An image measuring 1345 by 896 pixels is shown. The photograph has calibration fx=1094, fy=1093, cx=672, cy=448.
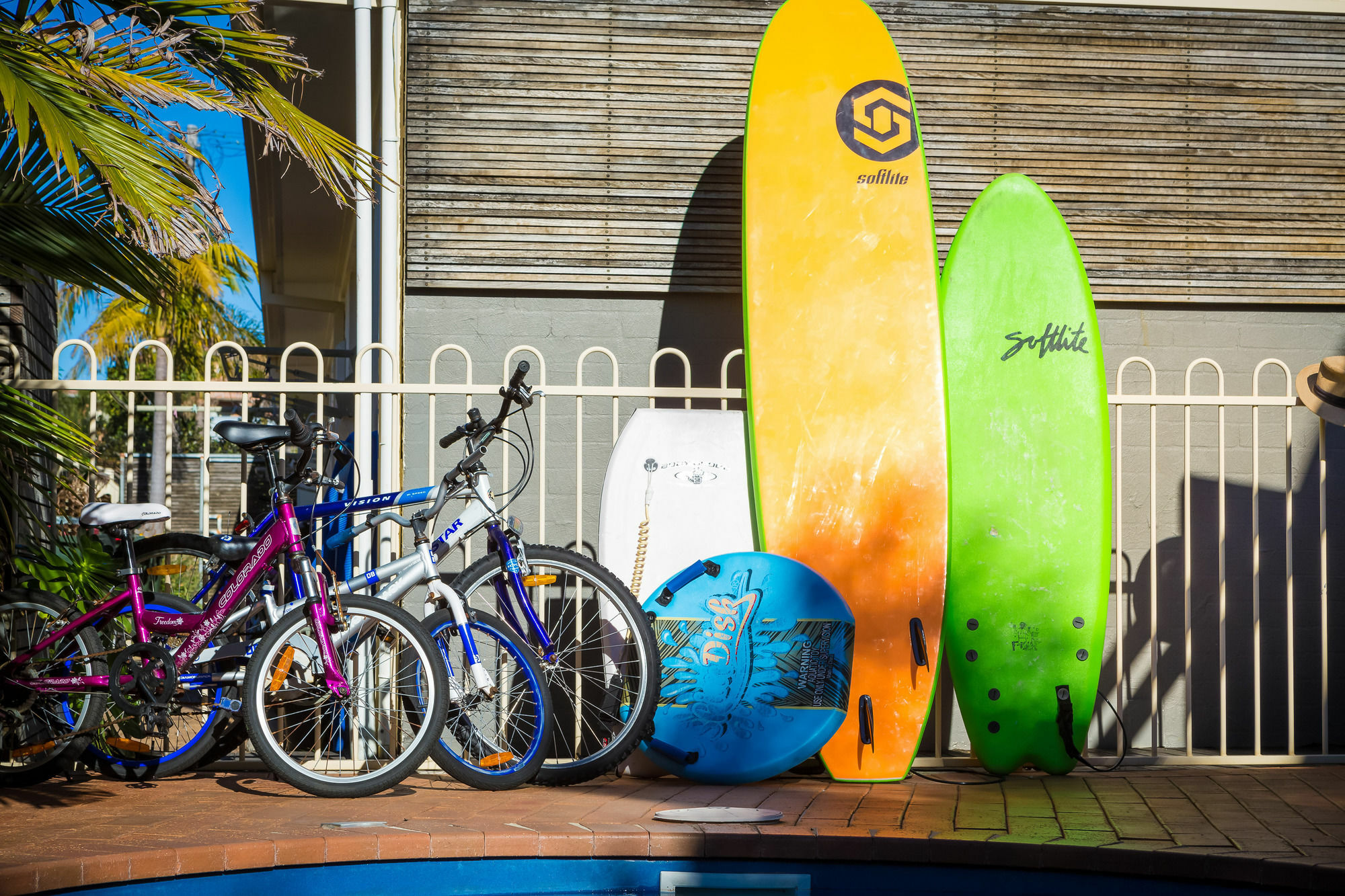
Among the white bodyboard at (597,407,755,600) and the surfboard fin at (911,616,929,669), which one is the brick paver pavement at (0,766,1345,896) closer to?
the surfboard fin at (911,616,929,669)

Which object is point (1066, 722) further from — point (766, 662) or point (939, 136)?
point (939, 136)

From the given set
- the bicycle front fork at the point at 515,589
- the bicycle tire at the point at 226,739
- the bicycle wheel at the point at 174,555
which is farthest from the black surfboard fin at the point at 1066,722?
the bicycle wheel at the point at 174,555

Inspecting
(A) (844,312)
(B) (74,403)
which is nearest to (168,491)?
(A) (844,312)

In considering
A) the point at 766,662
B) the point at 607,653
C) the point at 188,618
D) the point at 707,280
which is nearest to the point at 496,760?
the point at 607,653

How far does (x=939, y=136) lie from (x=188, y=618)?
12.6 feet

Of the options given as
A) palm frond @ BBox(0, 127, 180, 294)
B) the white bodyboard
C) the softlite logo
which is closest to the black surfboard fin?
the white bodyboard

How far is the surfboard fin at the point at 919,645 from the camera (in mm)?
3812

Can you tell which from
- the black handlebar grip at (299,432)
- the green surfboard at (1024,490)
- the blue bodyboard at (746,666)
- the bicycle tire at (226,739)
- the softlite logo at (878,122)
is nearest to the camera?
the black handlebar grip at (299,432)

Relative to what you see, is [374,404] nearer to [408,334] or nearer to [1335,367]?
[408,334]

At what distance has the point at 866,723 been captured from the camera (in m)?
3.72

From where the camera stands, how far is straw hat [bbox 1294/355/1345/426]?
12.9 ft

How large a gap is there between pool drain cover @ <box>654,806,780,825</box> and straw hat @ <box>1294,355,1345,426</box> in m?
2.55

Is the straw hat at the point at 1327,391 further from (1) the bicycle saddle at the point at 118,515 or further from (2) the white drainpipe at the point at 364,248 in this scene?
(1) the bicycle saddle at the point at 118,515

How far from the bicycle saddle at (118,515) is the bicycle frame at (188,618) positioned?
0.17 m
